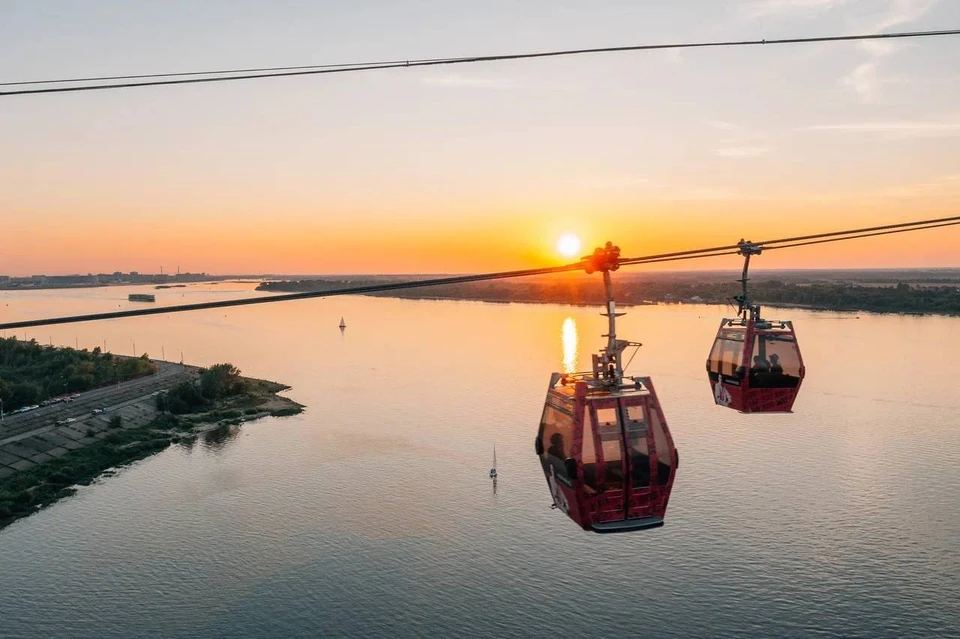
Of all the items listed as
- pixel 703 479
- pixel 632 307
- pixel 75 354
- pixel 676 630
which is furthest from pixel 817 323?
pixel 75 354

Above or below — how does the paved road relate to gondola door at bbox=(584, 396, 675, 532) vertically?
below

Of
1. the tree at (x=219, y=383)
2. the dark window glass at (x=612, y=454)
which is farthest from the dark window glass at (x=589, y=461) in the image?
the tree at (x=219, y=383)

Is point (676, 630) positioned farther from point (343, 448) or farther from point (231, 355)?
point (231, 355)

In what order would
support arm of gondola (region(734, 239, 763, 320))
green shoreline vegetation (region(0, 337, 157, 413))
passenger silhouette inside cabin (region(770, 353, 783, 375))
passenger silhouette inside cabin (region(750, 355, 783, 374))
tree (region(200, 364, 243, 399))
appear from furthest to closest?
tree (region(200, 364, 243, 399))
green shoreline vegetation (region(0, 337, 157, 413))
passenger silhouette inside cabin (region(770, 353, 783, 375))
passenger silhouette inside cabin (region(750, 355, 783, 374))
support arm of gondola (region(734, 239, 763, 320))

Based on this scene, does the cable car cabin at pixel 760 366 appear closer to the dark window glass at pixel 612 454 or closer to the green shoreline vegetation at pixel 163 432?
the dark window glass at pixel 612 454

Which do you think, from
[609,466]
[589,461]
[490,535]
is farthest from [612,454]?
[490,535]

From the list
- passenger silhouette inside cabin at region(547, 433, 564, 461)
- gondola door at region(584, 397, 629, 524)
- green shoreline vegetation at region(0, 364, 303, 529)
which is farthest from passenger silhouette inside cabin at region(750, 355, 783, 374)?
green shoreline vegetation at region(0, 364, 303, 529)

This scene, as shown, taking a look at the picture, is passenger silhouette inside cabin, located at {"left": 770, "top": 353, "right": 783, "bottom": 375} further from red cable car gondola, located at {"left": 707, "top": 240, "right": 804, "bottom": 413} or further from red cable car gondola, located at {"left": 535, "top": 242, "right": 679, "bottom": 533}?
red cable car gondola, located at {"left": 535, "top": 242, "right": 679, "bottom": 533}
